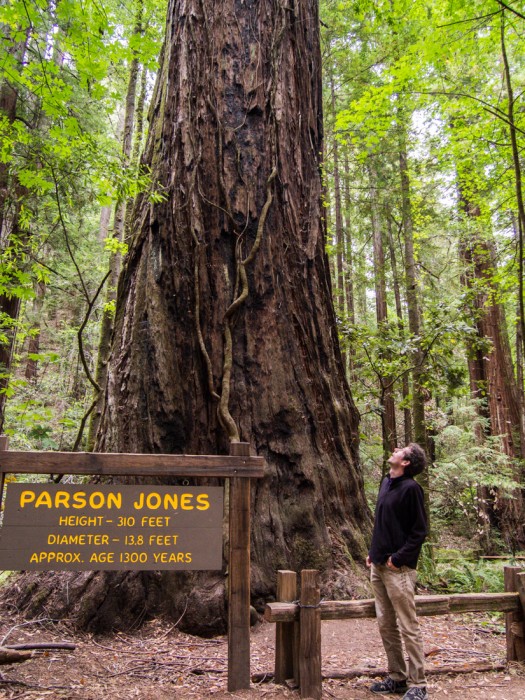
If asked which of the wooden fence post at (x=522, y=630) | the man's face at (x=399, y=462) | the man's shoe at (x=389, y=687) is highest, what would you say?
the man's face at (x=399, y=462)

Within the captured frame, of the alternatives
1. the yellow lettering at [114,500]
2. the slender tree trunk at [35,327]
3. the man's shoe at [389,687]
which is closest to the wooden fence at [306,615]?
the man's shoe at [389,687]

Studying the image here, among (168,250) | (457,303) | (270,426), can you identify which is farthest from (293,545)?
(457,303)

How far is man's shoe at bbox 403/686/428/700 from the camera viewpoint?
3.62m

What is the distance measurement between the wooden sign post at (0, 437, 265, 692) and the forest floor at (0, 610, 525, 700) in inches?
24.9

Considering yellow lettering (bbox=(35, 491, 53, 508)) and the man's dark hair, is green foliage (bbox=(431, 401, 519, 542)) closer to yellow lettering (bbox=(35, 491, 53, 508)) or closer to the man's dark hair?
the man's dark hair

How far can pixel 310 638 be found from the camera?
12.4 ft

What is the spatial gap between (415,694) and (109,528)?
2549 mm

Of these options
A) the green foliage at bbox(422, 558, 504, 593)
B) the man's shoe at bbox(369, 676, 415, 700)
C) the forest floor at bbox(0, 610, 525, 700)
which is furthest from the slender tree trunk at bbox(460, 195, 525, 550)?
the man's shoe at bbox(369, 676, 415, 700)

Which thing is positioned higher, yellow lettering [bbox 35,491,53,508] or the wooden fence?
yellow lettering [bbox 35,491,53,508]

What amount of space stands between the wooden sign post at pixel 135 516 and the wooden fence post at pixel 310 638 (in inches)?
16.3

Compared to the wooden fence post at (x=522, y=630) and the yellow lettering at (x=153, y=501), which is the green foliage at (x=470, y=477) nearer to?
the wooden fence post at (x=522, y=630)

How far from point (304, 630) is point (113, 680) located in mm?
1605

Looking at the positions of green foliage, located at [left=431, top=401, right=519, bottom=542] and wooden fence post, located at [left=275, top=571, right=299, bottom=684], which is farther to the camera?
green foliage, located at [left=431, top=401, right=519, bottom=542]

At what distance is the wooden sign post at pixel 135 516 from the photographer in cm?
359
